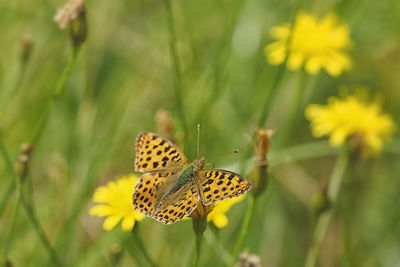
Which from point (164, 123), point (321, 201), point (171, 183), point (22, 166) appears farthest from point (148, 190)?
point (321, 201)

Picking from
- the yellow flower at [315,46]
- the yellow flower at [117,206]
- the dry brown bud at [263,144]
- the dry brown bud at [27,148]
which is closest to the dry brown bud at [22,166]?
the dry brown bud at [27,148]

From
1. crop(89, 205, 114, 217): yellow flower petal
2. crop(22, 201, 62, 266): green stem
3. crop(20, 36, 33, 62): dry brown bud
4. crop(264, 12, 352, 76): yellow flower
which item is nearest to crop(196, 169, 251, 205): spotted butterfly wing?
crop(89, 205, 114, 217): yellow flower petal

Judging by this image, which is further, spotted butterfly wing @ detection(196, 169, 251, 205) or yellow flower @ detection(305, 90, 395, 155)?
yellow flower @ detection(305, 90, 395, 155)

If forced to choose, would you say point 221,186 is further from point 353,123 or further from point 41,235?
point 353,123

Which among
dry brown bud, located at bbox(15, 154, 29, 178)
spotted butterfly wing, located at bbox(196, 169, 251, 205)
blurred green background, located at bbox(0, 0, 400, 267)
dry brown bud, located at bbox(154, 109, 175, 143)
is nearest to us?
spotted butterfly wing, located at bbox(196, 169, 251, 205)

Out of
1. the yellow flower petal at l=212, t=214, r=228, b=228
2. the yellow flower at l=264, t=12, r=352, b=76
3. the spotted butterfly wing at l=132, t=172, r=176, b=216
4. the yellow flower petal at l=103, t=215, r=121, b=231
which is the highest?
the yellow flower at l=264, t=12, r=352, b=76

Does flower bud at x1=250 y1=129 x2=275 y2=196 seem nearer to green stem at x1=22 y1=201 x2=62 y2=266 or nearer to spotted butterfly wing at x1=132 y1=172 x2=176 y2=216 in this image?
spotted butterfly wing at x1=132 y1=172 x2=176 y2=216

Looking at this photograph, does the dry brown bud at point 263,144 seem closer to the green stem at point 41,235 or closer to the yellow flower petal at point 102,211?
the yellow flower petal at point 102,211
